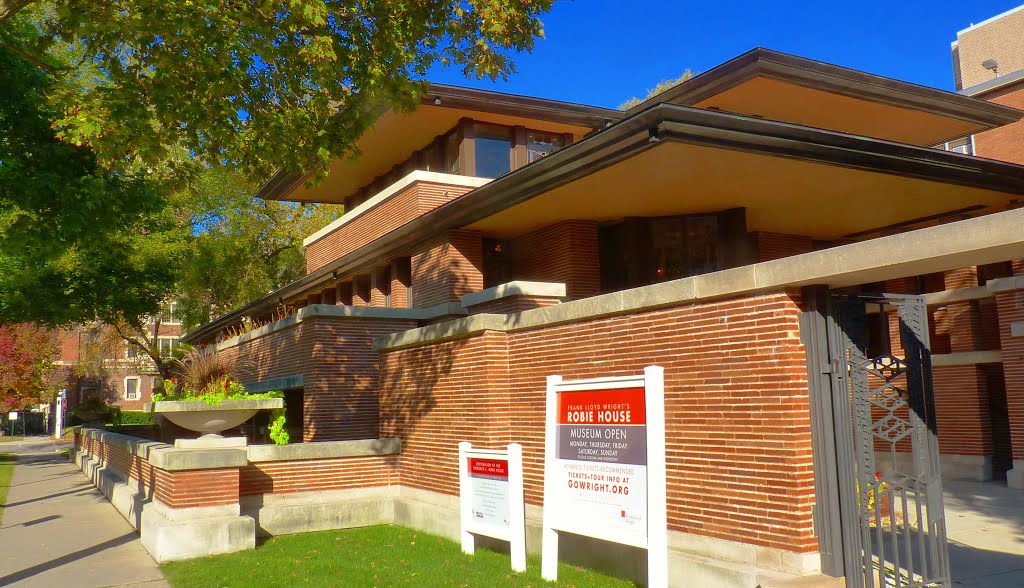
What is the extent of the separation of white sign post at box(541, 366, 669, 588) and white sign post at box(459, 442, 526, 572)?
720mm

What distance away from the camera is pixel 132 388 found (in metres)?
65.8

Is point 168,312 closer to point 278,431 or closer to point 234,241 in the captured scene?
point 234,241

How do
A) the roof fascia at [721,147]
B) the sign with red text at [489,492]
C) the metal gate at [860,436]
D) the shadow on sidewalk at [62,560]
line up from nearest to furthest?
the metal gate at [860,436], the sign with red text at [489,492], the shadow on sidewalk at [62,560], the roof fascia at [721,147]

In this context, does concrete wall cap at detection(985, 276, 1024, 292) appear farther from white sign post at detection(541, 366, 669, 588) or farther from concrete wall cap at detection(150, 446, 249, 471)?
concrete wall cap at detection(150, 446, 249, 471)

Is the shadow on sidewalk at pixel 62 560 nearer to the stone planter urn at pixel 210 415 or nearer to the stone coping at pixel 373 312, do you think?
the stone planter urn at pixel 210 415

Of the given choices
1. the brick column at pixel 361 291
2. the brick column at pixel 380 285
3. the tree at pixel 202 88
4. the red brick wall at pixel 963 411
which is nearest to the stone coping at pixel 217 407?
the tree at pixel 202 88

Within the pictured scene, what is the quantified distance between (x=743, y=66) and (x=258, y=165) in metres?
8.59

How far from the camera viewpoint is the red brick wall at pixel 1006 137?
23797mm

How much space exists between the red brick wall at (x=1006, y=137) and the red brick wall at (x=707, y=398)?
70.1 feet

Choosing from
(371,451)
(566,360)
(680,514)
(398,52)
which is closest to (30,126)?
(398,52)

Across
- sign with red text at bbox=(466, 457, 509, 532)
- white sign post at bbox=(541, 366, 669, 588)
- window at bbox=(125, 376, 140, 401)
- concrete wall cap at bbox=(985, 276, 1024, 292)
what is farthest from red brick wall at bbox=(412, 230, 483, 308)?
window at bbox=(125, 376, 140, 401)

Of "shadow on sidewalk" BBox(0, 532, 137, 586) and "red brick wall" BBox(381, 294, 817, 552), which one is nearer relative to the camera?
"red brick wall" BBox(381, 294, 817, 552)

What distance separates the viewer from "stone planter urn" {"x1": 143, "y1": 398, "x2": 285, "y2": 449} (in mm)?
11109

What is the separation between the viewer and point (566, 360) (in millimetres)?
9211
